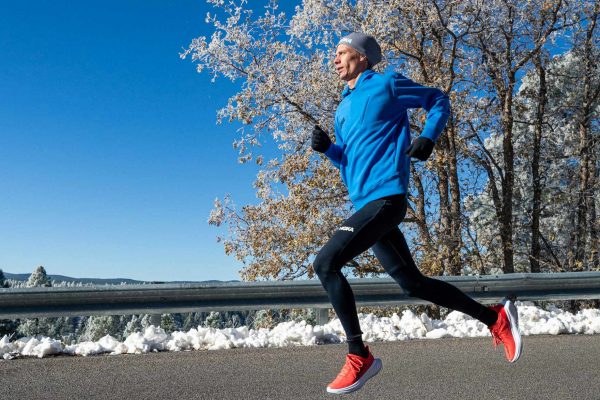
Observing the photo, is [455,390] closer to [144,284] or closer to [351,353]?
[351,353]

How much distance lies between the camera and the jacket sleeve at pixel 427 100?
3.74 meters

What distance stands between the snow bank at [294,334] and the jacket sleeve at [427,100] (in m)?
3.75

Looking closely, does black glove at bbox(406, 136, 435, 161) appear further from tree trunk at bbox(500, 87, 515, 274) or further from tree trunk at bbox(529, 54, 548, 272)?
tree trunk at bbox(529, 54, 548, 272)

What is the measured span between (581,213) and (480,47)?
5.88 m

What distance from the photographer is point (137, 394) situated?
4699 mm

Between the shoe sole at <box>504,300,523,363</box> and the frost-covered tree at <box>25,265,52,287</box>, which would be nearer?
the shoe sole at <box>504,300,523,363</box>

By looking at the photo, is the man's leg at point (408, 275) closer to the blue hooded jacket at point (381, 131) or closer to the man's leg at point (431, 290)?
the man's leg at point (431, 290)

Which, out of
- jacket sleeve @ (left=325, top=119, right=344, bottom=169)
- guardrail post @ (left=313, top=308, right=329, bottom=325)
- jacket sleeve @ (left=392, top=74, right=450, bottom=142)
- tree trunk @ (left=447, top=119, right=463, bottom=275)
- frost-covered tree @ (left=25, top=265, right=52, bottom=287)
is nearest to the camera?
jacket sleeve @ (left=392, top=74, right=450, bottom=142)

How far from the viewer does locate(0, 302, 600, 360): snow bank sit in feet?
21.0

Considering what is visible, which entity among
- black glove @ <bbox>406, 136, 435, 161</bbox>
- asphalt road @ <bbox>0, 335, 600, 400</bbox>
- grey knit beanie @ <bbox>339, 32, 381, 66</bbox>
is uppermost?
grey knit beanie @ <bbox>339, 32, 381, 66</bbox>

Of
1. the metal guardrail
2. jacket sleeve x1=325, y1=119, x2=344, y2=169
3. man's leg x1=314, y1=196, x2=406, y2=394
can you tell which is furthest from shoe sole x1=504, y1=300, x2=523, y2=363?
the metal guardrail

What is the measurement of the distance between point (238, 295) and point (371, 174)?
3748mm

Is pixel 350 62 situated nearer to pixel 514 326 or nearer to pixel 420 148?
pixel 420 148

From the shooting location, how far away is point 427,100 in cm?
385
